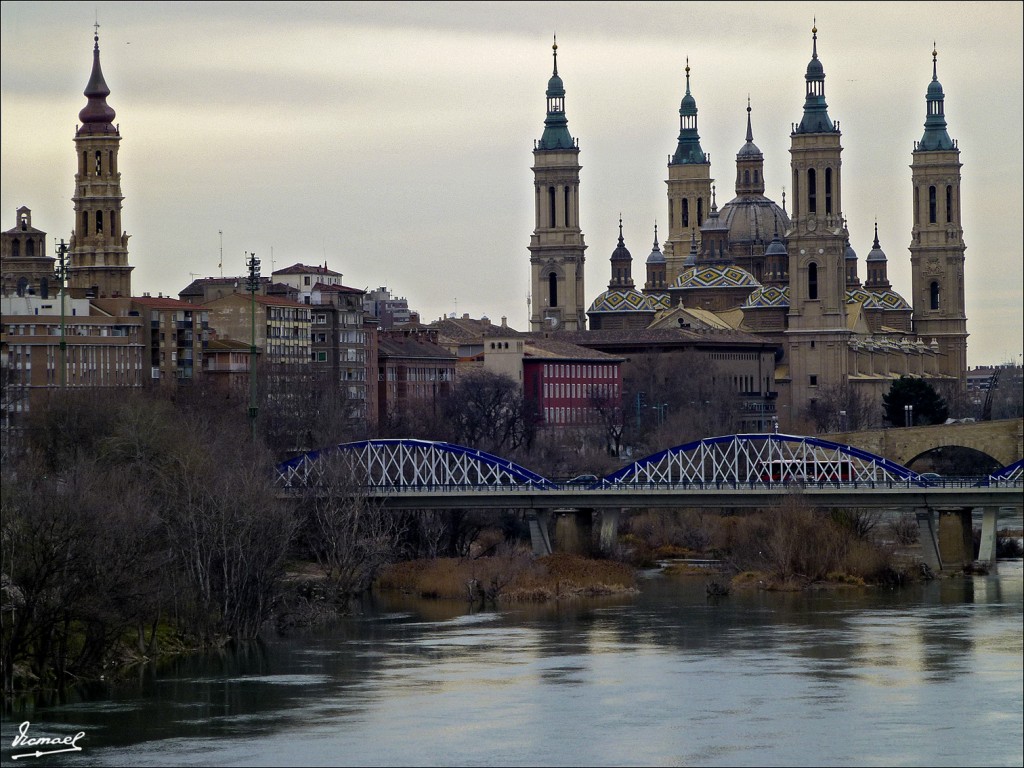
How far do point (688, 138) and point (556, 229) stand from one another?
67.5 feet

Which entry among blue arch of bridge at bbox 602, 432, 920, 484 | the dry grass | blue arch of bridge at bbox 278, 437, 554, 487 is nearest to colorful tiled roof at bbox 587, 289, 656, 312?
blue arch of bridge at bbox 602, 432, 920, 484

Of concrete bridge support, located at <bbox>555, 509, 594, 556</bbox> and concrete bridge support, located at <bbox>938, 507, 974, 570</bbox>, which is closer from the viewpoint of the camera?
concrete bridge support, located at <bbox>938, 507, 974, 570</bbox>

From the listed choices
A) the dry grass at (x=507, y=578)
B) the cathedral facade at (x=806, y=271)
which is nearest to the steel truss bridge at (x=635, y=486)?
the dry grass at (x=507, y=578)

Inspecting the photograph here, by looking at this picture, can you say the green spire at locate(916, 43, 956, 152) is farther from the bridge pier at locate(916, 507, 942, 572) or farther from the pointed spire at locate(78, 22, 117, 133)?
the bridge pier at locate(916, 507, 942, 572)

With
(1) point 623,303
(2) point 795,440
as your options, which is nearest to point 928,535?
(2) point 795,440

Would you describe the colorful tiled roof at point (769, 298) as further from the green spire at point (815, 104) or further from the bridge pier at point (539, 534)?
the bridge pier at point (539, 534)

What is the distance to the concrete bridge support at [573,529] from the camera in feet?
248

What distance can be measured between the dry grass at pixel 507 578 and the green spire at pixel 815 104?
82.8m

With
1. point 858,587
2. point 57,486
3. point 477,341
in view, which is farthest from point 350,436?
point 477,341

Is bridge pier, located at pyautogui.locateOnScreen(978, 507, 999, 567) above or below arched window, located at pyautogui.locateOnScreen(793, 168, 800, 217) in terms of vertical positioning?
below

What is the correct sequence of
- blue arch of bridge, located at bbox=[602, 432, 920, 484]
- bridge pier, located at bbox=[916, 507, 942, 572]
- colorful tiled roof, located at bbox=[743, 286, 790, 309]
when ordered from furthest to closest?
colorful tiled roof, located at bbox=[743, 286, 790, 309]
blue arch of bridge, located at bbox=[602, 432, 920, 484]
bridge pier, located at bbox=[916, 507, 942, 572]

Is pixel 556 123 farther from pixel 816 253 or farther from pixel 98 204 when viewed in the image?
pixel 98 204

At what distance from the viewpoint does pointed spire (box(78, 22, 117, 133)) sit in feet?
420

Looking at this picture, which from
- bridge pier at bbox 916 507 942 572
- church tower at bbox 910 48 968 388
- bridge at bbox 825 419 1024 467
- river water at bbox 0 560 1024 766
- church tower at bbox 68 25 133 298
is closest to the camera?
river water at bbox 0 560 1024 766
